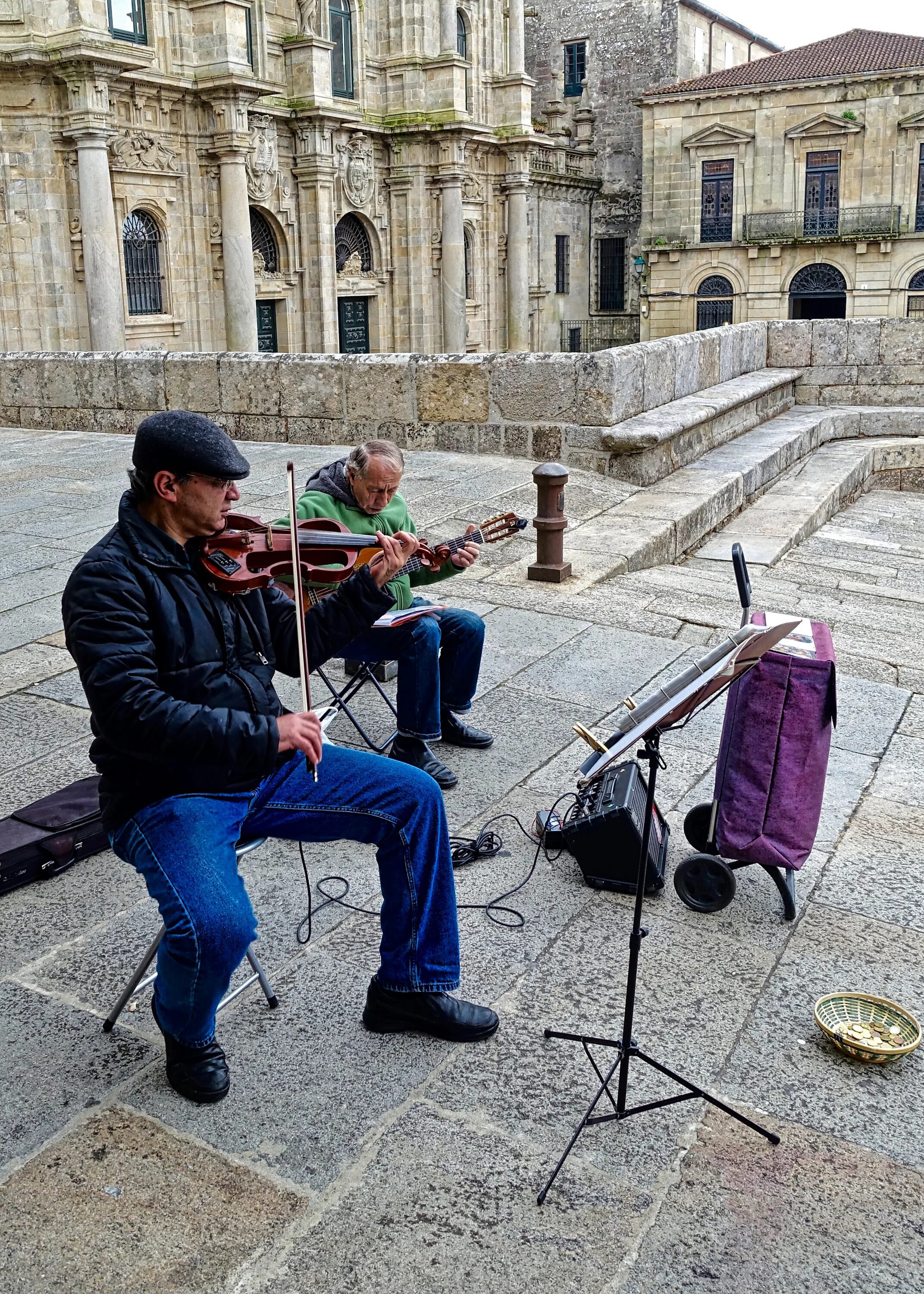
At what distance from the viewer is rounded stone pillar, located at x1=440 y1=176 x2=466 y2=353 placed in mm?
27812

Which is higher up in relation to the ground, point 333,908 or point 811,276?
point 811,276

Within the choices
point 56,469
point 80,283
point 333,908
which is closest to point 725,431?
point 56,469

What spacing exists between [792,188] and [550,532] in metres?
33.1

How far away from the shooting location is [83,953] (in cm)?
344

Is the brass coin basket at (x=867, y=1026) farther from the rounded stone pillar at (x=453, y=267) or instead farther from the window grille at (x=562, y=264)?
the window grille at (x=562, y=264)

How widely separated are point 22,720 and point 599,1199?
11.7ft

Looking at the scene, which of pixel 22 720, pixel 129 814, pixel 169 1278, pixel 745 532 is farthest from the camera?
pixel 745 532

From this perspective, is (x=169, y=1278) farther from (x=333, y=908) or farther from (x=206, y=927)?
(x=333, y=908)

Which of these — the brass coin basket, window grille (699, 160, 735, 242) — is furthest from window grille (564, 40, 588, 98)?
the brass coin basket

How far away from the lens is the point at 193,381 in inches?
464

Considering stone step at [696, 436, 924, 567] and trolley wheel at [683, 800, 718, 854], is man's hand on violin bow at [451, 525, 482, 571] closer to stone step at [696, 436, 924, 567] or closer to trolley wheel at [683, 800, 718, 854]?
trolley wheel at [683, 800, 718, 854]

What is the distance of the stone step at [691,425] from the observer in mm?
10055

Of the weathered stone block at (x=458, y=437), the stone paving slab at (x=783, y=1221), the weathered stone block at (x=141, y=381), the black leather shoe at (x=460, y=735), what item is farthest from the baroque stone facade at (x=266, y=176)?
the stone paving slab at (x=783, y=1221)

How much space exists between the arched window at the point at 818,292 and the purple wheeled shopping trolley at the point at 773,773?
117ft
